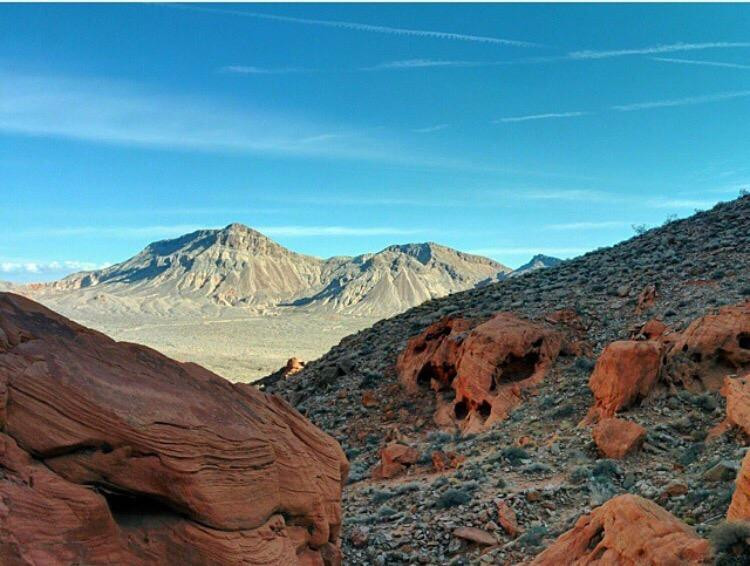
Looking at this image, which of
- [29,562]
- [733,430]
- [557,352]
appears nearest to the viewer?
[29,562]

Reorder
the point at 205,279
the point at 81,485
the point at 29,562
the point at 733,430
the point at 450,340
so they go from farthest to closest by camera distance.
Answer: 1. the point at 205,279
2. the point at 450,340
3. the point at 733,430
4. the point at 81,485
5. the point at 29,562

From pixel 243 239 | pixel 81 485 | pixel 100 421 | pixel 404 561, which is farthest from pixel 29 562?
pixel 243 239

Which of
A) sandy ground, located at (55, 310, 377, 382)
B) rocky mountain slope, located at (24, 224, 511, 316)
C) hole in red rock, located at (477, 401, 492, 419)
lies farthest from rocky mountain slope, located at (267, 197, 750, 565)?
rocky mountain slope, located at (24, 224, 511, 316)

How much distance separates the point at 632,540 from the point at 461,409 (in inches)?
470

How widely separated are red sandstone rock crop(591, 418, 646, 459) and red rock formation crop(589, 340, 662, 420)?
120 centimetres

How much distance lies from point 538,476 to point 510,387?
5.19 metres

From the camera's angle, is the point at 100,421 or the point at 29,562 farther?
the point at 100,421

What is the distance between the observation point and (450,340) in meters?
19.8

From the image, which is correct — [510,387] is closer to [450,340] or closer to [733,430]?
[450,340]

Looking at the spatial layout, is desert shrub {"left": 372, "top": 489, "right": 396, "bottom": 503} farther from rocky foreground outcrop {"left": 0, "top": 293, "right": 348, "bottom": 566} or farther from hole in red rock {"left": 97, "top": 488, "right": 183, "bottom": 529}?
hole in red rock {"left": 97, "top": 488, "right": 183, "bottom": 529}

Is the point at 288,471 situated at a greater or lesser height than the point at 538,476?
greater

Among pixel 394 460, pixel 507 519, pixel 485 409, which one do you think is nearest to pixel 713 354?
pixel 485 409

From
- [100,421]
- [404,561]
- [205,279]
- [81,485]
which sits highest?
[205,279]

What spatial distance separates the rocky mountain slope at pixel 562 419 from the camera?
8170mm
